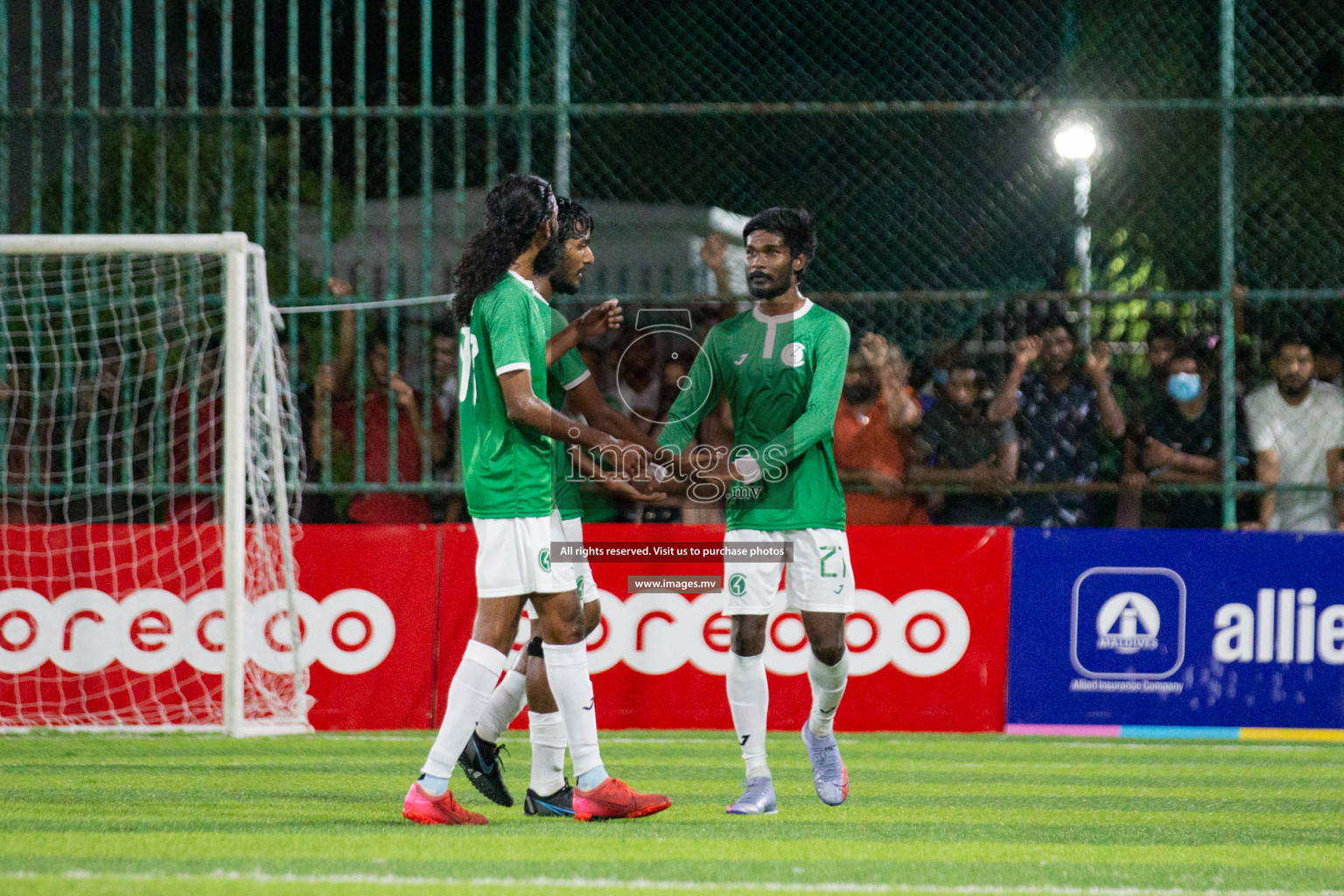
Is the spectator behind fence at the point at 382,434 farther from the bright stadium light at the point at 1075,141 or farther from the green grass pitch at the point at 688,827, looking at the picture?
the bright stadium light at the point at 1075,141

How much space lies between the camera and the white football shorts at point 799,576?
232 inches

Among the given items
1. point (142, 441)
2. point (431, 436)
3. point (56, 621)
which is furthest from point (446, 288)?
point (56, 621)

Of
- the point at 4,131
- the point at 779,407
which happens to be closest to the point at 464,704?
the point at 779,407

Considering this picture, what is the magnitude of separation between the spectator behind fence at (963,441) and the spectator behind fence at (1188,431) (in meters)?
0.82

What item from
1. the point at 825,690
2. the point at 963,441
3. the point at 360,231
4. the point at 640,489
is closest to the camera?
the point at 825,690

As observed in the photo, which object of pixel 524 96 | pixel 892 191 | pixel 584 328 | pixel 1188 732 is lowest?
pixel 1188 732

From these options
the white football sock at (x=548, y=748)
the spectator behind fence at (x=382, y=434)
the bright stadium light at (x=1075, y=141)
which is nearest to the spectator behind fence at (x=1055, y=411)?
the bright stadium light at (x=1075, y=141)

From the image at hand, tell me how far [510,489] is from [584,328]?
2.03ft

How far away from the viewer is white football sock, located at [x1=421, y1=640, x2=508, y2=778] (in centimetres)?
531

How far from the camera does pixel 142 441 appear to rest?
10.2m

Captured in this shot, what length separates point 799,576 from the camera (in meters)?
5.97

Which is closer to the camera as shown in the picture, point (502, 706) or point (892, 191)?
point (502, 706)

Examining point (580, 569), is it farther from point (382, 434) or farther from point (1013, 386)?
point (1013, 386)

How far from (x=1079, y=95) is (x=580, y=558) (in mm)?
7198
